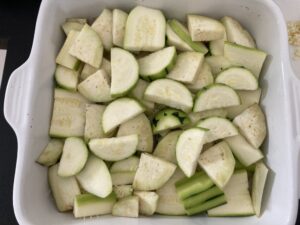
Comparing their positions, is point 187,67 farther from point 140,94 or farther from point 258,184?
point 258,184

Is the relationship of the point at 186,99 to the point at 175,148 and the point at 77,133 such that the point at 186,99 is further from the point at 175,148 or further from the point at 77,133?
the point at 77,133

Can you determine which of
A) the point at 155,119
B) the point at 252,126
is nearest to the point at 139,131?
the point at 155,119

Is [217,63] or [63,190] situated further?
[217,63]

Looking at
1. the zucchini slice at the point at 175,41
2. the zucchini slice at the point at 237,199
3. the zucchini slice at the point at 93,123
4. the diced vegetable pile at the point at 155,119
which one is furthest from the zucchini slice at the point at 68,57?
the zucchini slice at the point at 237,199

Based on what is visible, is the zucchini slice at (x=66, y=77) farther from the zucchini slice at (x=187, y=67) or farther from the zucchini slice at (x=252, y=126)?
the zucchini slice at (x=252, y=126)

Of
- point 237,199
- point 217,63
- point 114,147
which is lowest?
point 237,199

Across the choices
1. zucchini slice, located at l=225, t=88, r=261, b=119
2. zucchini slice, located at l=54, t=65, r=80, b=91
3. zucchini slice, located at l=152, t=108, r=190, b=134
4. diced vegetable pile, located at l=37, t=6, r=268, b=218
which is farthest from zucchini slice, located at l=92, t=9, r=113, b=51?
zucchini slice, located at l=225, t=88, r=261, b=119

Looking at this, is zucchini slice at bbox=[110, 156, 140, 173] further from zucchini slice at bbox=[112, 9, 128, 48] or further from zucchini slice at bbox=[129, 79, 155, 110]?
zucchini slice at bbox=[112, 9, 128, 48]
